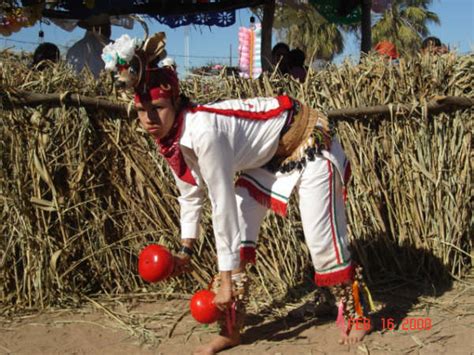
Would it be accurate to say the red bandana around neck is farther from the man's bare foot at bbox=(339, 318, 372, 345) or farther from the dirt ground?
the man's bare foot at bbox=(339, 318, 372, 345)

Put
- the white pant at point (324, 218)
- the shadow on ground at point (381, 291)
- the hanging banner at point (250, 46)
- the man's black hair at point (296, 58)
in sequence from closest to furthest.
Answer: the white pant at point (324, 218) < the shadow on ground at point (381, 291) < the man's black hair at point (296, 58) < the hanging banner at point (250, 46)

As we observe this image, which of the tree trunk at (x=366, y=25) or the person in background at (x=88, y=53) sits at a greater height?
the tree trunk at (x=366, y=25)

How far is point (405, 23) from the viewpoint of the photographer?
27.1 m

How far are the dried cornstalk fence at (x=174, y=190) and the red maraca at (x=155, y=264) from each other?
1.06 m

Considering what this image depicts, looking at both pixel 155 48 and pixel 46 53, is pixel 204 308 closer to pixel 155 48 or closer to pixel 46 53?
pixel 155 48

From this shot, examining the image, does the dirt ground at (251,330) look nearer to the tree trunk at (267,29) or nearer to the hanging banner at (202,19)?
the hanging banner at (202,19)

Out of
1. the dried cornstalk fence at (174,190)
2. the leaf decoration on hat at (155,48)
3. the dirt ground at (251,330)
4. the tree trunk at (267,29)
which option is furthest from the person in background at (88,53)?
the leaf decoration on hat at (155,48)

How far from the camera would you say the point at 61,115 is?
3.65 meters

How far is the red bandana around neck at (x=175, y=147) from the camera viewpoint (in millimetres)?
2576

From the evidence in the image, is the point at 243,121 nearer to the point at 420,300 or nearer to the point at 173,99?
the point at 173,99

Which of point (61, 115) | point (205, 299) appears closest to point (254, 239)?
point (205, 299)

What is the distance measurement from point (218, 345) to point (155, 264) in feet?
1.81

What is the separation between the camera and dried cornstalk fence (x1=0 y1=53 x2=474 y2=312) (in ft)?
11.8
